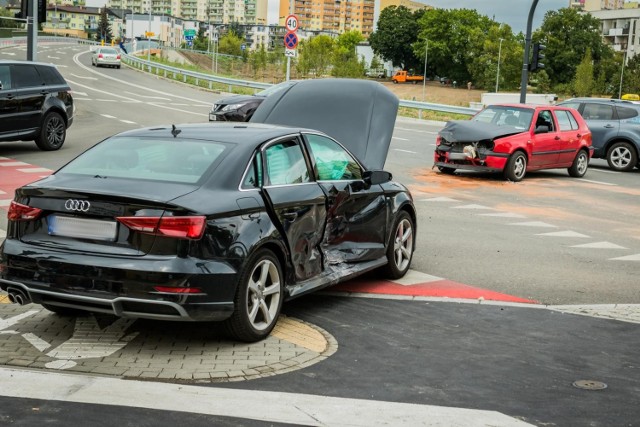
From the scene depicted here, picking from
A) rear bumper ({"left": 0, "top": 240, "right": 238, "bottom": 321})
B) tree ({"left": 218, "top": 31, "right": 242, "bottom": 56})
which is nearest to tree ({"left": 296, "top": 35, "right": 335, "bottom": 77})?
tree ({"left": 218, "top": 31, "right": 242, "bottom": 56})

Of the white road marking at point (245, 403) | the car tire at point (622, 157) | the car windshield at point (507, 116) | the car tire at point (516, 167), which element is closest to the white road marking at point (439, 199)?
the car tire at point (516, 167)

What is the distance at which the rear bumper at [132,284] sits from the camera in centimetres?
578

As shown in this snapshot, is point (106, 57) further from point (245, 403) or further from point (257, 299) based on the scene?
point (245, 403)

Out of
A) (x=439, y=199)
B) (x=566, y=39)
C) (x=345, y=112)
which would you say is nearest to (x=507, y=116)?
(x=439, y=199)

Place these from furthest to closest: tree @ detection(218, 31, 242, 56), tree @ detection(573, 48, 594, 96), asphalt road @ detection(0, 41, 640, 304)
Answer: tree @ detection(218, 31, 242, 56) < tree @ detection(573, 48, 594, 96) < asphalt road @ detection(0, 41, 640, 304)

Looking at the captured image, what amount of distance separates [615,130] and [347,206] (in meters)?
18.3

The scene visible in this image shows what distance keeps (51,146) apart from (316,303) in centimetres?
1395

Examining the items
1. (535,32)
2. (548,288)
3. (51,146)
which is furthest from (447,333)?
(535,32)

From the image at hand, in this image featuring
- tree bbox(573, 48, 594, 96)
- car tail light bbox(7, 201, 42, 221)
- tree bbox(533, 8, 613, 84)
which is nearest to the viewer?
car tail light bbox(7, 201, 42, 221)

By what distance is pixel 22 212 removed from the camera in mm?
6207

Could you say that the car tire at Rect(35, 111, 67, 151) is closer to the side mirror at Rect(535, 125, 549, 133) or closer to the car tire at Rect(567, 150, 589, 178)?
the side mirror at Rect(535, 125, 549, 133)

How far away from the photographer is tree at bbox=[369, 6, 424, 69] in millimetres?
149750

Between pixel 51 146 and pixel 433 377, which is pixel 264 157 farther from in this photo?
pixel 51 146

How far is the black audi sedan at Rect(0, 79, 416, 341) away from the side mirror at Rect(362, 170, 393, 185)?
0.92 feet
